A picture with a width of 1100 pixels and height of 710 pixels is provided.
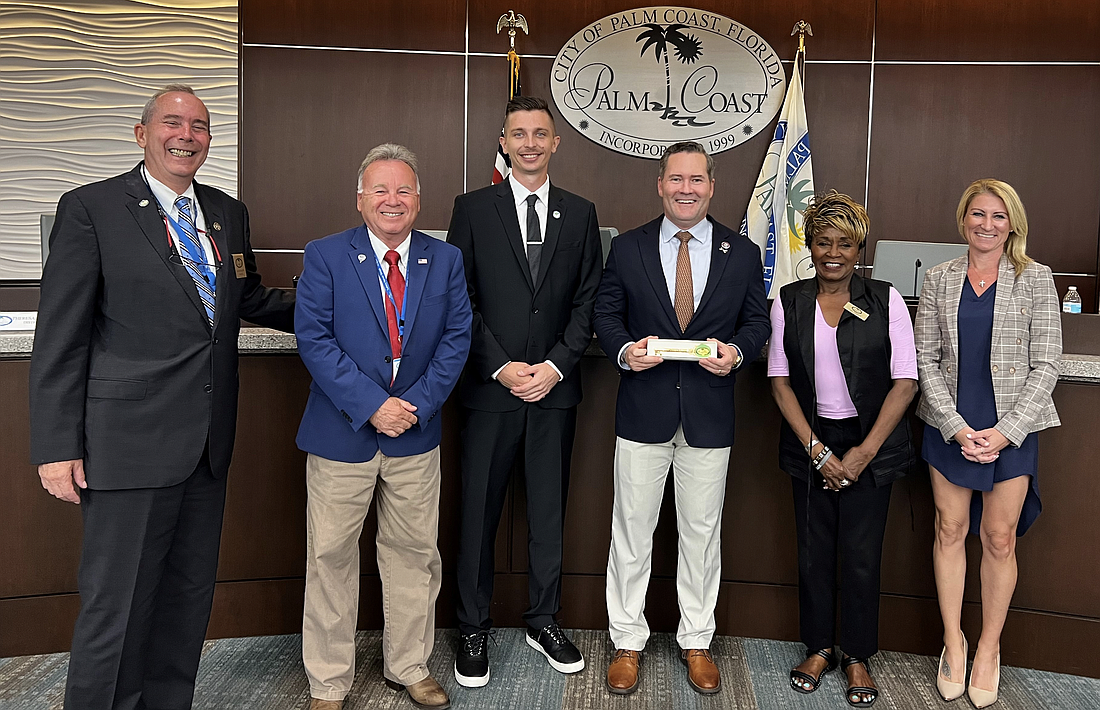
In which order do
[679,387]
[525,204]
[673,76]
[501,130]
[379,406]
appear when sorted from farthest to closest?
1. [673,76]
2. [501,130]
3. [525,204]
4. [679,387]
5. [379,406]

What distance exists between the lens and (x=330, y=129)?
519 cm

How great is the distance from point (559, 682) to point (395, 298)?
1432mm

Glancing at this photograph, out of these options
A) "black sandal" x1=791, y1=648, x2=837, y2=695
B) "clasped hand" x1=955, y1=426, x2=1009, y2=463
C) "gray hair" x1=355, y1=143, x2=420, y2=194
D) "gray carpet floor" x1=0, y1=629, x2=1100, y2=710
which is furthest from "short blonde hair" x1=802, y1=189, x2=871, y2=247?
"gray carpet floor" x1=0, y1=629, x2=1100, y2=710

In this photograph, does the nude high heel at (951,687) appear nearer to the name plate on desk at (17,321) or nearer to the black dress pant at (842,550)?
the black dress pant at (842,550)

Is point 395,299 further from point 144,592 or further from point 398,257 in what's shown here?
point 144,592

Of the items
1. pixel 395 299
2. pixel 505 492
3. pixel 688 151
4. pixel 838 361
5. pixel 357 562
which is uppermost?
pixel 688 151

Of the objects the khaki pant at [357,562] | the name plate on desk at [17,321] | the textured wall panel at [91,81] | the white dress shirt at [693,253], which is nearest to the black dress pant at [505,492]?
the khaki pant at [357,562]

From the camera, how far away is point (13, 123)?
5.02 metres

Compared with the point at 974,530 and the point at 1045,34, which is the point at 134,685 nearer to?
the point at 974,530

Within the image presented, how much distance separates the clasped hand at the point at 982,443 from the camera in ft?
8.57

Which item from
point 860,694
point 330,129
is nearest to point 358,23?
point 330,129

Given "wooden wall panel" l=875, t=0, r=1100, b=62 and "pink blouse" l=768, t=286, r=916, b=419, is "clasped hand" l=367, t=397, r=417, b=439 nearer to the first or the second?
"pink blouse" l=768, t=286, r=916, b=419

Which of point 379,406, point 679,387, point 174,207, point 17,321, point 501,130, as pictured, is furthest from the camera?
point 501,130

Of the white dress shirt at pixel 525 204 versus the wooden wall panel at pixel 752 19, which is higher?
the wooden wall panel at pixel 752 19
